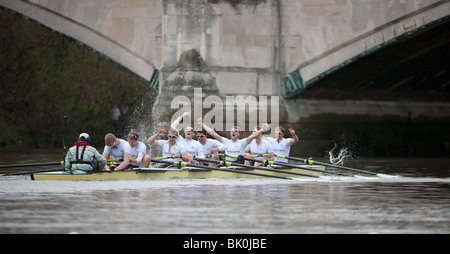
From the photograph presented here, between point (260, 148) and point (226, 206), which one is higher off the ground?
point (260, 148)

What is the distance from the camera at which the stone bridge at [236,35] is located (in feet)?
91.6

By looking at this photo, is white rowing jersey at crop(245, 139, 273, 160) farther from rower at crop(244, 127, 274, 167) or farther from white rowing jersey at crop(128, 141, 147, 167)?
white rowing jersey at crop(128, 141, 147, 167)

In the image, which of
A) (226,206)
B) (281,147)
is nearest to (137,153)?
(281,147)

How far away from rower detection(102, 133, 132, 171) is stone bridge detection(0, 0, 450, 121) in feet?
29.1

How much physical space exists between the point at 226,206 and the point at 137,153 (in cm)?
632

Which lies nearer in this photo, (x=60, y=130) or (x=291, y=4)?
(x=291, y=4)

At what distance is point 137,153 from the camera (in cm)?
1955

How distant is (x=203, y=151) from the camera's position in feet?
69.7

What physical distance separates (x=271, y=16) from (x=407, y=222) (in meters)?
17.0

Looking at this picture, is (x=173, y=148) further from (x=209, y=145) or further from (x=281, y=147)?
(x=281, y=147)

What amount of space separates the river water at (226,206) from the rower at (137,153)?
851mm
